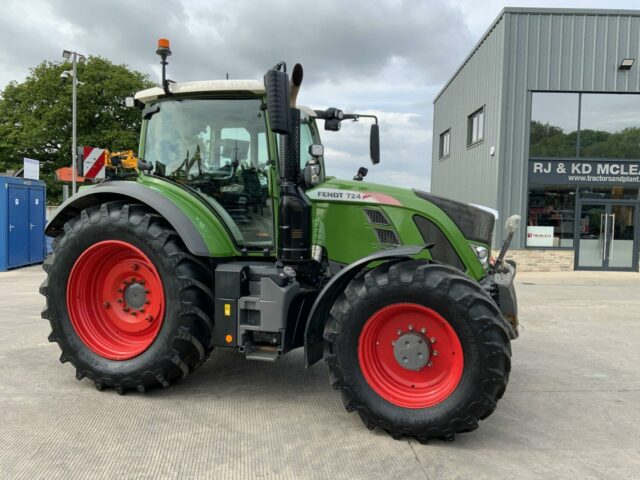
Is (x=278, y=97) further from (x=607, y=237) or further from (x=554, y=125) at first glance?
(x=607, y=237)

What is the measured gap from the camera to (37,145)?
32094mm

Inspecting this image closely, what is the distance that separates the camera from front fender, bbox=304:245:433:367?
3400 millimetres

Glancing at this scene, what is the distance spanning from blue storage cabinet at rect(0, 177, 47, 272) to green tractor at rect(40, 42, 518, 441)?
361 inches

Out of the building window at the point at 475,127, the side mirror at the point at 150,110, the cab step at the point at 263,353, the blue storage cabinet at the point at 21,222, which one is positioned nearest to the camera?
the cab step at the point at 263,353

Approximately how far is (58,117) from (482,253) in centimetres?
3362

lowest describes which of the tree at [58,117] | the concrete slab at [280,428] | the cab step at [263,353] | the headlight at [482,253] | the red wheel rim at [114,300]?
the concrete slab at [280,428]

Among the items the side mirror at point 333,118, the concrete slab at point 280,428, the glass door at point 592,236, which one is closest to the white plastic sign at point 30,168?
the concrete slab at point 280,428

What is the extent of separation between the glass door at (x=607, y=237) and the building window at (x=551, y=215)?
349 millimetres

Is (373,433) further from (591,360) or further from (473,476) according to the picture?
(591,360)

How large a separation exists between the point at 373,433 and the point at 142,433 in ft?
5.01

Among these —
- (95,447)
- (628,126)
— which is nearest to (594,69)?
(628,126)

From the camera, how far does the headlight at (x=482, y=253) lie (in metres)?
4.13

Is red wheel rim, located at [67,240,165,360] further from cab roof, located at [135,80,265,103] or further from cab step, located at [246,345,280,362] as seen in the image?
cab roof, located at [135,80,265,103]

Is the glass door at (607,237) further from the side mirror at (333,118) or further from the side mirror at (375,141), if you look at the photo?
the side mirror at (333,118)
